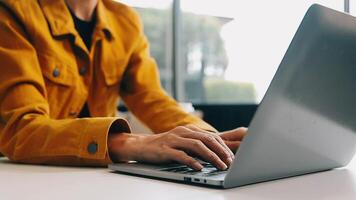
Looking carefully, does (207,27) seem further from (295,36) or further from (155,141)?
(295,36)

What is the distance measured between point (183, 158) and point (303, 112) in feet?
0.68

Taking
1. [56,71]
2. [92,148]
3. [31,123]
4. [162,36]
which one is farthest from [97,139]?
[162,36]

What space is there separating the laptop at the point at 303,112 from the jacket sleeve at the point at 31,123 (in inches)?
6.2

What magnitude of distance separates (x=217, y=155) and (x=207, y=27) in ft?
8.84

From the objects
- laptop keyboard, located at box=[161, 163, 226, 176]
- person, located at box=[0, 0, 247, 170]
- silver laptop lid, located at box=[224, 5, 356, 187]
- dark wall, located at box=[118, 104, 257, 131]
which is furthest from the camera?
dark wall, located at box=[118, 104, 257, 131]

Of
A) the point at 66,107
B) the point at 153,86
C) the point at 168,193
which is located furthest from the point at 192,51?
the point at 168,193

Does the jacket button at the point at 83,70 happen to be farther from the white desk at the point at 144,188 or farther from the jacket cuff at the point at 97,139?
the white desk at the point at 144,188

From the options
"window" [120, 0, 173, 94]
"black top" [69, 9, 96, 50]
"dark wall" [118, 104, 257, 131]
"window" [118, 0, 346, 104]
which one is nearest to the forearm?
"black top" [69, 9, 96, 50]

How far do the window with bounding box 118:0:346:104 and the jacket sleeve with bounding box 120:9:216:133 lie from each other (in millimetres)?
1423

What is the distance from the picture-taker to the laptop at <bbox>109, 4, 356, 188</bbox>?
496 millimetres

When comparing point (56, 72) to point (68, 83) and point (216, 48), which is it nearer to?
point (68, 83)

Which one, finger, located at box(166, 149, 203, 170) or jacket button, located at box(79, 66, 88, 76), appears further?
jacket button, located at box(79, 66, 88, 76)

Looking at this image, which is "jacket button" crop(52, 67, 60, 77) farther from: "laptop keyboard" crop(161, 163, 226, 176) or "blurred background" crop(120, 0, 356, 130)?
"blurred background" crop(120, 0, 356, 130)

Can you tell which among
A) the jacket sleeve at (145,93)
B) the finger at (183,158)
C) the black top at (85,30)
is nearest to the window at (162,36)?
the jacket sleeve at (145,93)
